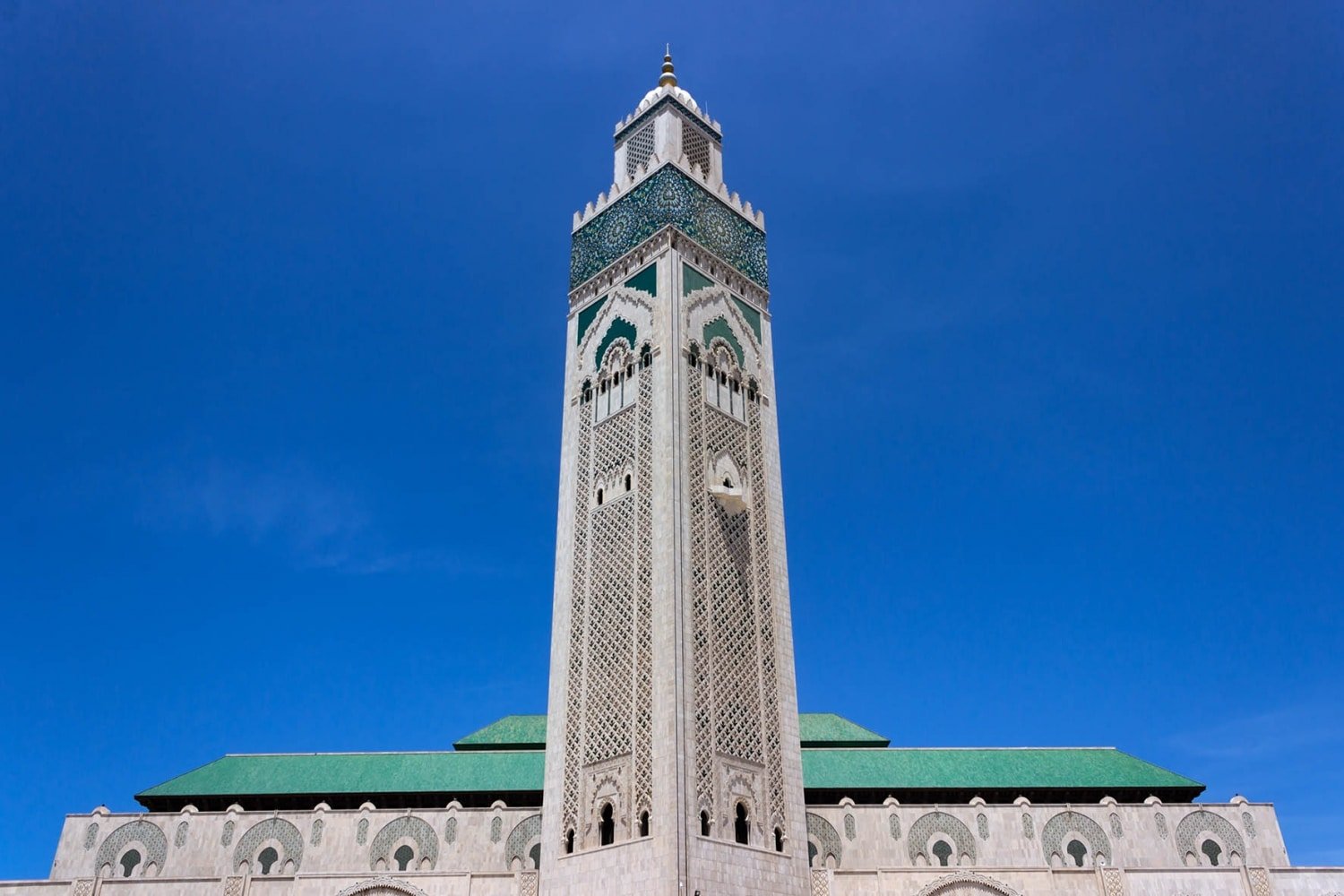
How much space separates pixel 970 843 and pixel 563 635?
11282 millimetres

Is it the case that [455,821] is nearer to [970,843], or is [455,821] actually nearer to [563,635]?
[563,635]

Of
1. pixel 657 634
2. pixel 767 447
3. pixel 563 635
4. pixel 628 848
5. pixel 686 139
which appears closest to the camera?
pixel 628 848

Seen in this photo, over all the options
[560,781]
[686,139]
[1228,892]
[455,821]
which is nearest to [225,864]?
[455,821]

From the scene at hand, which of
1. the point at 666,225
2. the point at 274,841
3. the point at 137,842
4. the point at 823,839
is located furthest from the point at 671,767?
the point at 137,842

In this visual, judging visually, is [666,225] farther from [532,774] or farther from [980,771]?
[980,771]

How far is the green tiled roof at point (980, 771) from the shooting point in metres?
24.3

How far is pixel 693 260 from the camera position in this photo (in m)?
19.8

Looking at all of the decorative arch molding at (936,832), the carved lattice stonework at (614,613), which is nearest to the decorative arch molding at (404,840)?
the carved lattice stonework at (614,613)

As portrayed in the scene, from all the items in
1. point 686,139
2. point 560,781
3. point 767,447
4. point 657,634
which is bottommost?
point 560,781

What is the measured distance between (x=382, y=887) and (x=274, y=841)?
15.0ft

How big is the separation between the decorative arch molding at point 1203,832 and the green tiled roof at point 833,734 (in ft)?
24.9

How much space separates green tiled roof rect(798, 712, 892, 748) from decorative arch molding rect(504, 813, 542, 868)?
7.79 meters

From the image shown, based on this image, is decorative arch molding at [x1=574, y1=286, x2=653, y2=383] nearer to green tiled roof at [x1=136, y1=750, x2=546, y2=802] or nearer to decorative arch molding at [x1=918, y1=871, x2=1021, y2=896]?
green tiled roof at [x1=136, y1=750, x2=546, y2=802]

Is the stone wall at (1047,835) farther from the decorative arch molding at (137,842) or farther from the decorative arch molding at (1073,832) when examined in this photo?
the decorative arch molding at (137,842)
